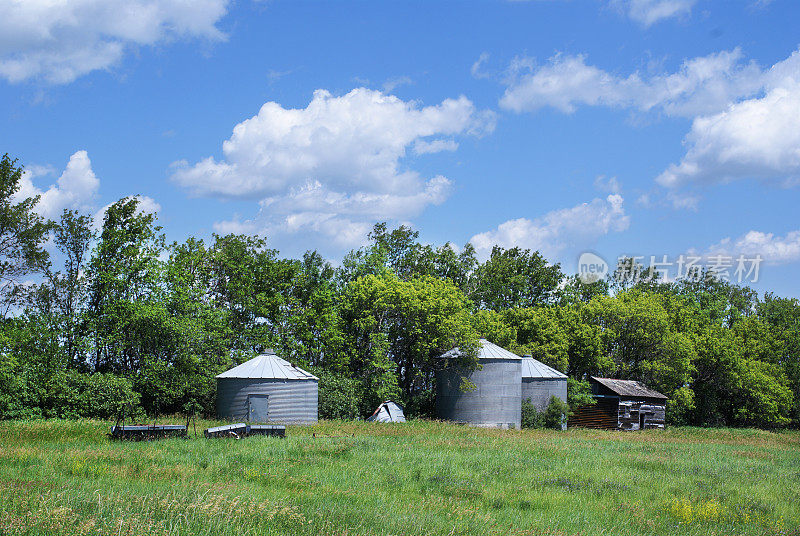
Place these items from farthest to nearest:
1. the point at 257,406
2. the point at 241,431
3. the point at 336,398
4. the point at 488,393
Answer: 1. the point at 488,393
2. the point at 336,398
3. the point at 257,406
4. the point at 241,431

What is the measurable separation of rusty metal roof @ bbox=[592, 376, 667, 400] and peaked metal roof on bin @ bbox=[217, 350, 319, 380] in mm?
23471

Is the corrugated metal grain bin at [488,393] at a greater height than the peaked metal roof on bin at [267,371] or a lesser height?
lesser

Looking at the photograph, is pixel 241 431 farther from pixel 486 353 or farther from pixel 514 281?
pixel 514 281

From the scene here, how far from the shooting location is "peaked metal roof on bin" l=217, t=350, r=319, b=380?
125ft

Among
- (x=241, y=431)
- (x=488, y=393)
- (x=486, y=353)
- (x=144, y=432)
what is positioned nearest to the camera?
(x=144, y=432)

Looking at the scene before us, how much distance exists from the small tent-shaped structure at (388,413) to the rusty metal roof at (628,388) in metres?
17.3

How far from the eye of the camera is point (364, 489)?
15016 mm

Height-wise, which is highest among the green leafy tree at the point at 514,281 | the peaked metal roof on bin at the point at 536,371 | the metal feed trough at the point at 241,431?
the green leafy tree at the point at 514,281

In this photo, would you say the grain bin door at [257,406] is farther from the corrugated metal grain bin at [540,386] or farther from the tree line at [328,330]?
the corrugated metal grain bin at [540,386]

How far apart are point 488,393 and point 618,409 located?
40.0ft

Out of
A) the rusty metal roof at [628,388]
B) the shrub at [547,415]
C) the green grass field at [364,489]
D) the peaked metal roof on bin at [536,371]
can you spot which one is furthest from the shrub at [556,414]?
the green grass field at [364,489]

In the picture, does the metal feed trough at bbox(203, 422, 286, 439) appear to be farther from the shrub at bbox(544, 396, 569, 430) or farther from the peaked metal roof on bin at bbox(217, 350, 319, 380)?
the shrub at bbox(544, 396, 569, 430)

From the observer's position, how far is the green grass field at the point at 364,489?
11.0m

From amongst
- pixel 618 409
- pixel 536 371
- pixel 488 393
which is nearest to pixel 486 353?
pixel 488 393
